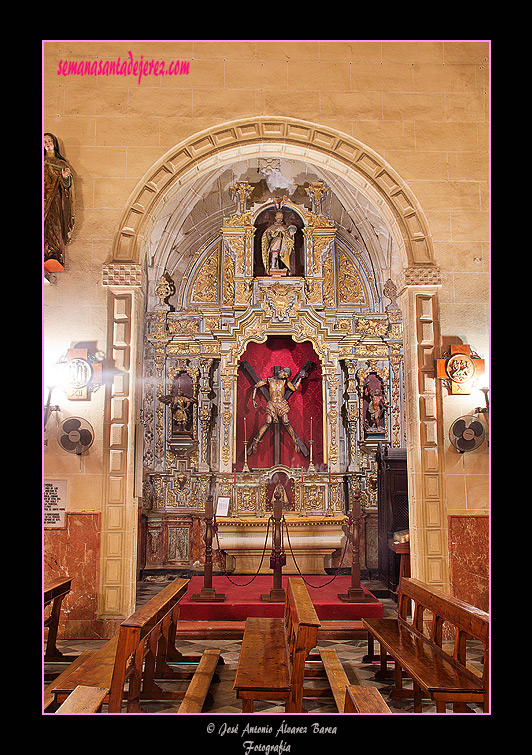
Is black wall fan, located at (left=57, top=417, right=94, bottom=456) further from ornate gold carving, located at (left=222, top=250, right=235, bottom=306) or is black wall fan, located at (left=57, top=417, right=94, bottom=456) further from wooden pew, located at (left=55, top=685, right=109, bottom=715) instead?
ornate gold carving, located at (left=222, top=250, right=235, bottom=306)

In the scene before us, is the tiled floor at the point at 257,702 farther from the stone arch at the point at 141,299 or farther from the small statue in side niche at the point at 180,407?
the small statue in side niche at the point at 180,407

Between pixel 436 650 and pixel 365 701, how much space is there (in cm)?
164

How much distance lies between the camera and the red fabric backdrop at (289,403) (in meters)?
11.3

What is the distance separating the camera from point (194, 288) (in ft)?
39.0

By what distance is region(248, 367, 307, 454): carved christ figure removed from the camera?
11141 mm

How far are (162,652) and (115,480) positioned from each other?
86.4 inches

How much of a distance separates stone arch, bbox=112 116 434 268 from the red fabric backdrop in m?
4.25

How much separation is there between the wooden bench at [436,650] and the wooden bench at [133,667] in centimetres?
162

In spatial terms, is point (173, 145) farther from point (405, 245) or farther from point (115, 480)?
point (115, 480)

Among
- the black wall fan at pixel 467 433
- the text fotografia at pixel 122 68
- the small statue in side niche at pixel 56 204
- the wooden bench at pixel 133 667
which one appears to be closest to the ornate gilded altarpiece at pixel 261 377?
the text fotografia at pixel 122 68

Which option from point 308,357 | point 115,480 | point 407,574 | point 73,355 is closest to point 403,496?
point 407,574

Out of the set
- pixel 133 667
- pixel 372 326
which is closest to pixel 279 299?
pixel 372 326

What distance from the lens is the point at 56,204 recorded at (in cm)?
711
